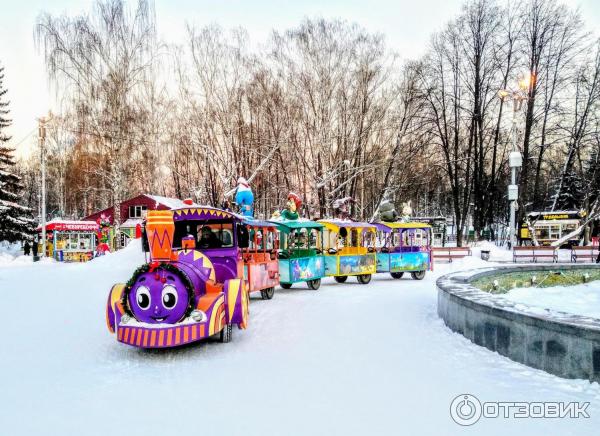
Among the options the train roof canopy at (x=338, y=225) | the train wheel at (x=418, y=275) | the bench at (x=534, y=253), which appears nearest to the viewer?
the train roof canopy at (x=338, y=225)

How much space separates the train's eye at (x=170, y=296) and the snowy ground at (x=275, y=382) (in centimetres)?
78

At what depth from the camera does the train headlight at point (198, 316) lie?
680cm

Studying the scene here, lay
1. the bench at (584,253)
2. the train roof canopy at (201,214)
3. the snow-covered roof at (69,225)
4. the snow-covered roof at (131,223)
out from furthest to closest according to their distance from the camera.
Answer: the snow-covered roof at (131,223) < the snow-covered roof at (69,225) < the bench at (584,253) < the train roof canopy at (201,214)

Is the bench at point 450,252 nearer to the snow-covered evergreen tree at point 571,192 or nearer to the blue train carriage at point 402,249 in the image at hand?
the blue train carriage at point 402,249

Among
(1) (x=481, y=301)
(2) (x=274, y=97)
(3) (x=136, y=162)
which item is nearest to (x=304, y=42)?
(2) (x=274, y=97)

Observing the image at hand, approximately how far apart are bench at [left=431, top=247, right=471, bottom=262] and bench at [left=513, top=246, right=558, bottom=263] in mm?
2353

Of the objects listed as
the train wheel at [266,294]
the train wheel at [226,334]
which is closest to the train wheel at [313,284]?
the train wheel at [266,294]

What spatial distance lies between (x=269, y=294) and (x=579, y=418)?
9454mm

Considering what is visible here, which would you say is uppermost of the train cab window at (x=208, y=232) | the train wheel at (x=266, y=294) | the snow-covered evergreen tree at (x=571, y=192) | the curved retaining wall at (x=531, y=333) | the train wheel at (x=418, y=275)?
the snow-covered evergreen tree at (x=571, y=192)

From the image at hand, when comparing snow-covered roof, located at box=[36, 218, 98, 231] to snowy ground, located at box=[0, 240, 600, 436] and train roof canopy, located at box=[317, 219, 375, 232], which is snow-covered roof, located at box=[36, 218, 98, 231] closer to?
train roof canopy, located at box=[317, 219, 375, 232]

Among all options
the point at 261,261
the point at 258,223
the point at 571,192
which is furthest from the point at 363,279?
the point at 571,192

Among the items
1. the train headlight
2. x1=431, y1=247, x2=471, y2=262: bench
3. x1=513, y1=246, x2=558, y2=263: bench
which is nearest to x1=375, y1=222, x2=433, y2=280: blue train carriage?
x1=431, y1=247, x2=471, y2=262: bench

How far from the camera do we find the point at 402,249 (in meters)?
19.0

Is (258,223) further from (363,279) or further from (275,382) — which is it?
(275,382)
